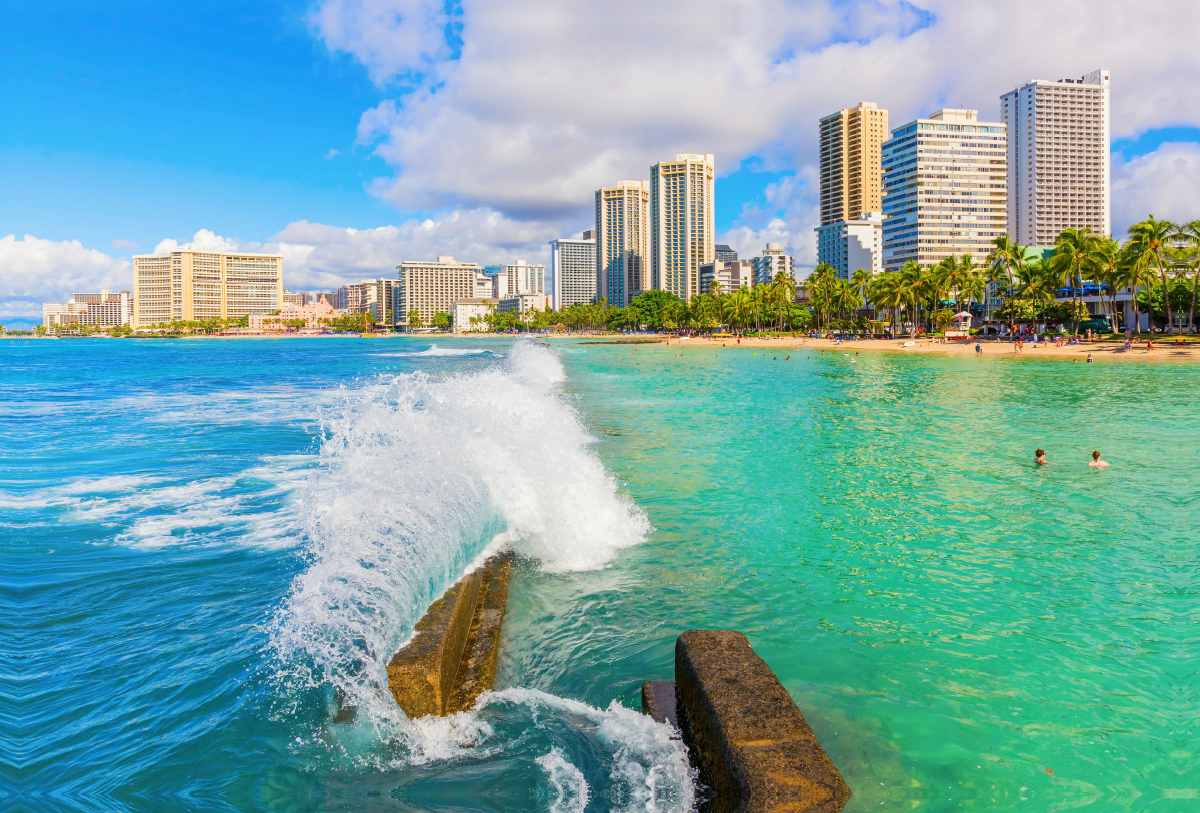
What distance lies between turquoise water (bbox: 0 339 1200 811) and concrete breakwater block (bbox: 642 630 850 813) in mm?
319

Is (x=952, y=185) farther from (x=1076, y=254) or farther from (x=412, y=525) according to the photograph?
(x=412, y=525)

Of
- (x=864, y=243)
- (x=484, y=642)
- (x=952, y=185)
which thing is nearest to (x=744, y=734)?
(x=484, y=642)

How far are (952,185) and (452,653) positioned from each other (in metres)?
198

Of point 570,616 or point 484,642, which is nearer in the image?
point 484,642

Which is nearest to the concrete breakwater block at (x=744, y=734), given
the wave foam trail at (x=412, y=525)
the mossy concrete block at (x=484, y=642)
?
the mossy concrete block at (x=484, y=642)

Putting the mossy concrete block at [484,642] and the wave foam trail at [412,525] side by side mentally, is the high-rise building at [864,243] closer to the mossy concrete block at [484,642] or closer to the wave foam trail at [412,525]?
the wave foam trail at [412,525]

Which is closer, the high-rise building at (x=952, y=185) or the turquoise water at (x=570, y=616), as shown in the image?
the turquoise water at (x=570, y=616)

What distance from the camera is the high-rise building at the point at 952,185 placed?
171500 mm

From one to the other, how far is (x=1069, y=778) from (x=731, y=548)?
17.0 feet

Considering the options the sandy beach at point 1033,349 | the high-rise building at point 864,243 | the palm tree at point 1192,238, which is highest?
the high-rise building at point 864,243

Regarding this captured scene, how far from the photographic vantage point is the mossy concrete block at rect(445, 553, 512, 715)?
5512 millimetres

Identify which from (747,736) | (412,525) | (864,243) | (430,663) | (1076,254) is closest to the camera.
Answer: (747,736)

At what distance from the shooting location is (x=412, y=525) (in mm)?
7566

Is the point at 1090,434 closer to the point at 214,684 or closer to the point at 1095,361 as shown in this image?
the point at 214,684
